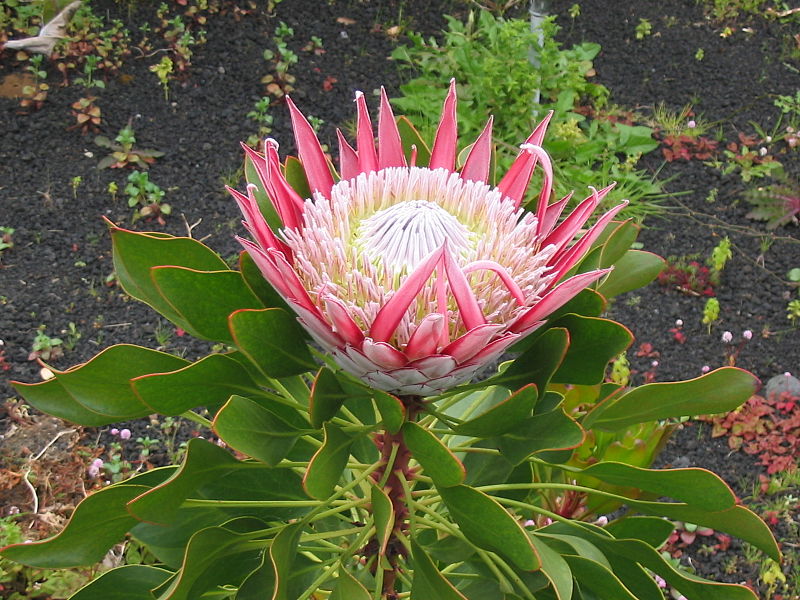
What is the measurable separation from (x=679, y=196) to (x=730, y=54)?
1363 mm

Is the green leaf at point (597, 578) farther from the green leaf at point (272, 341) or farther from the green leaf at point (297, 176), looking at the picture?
the green leaf at point (297, 176)

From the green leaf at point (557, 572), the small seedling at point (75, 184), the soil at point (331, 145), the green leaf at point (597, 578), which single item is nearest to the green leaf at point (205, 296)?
the green leaf at point (557, 572)

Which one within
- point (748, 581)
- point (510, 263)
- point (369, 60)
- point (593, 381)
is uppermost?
point (510, 263)

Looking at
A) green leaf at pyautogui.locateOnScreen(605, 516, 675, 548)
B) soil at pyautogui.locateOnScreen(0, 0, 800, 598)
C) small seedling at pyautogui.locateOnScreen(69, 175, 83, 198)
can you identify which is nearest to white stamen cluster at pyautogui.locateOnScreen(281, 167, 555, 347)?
green leaf at pyautogui.locateOnScreen(605, 516, 675, 548)

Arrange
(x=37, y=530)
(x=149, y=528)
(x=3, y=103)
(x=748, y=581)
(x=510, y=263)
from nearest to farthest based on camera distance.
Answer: (x=510, y=263), (x=149, y=528), (x=37, y=530), (x=748, y=581), (x=3, y=103)

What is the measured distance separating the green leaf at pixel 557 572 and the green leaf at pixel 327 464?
0.91ft

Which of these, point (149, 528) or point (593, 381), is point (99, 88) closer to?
point (149, 528)

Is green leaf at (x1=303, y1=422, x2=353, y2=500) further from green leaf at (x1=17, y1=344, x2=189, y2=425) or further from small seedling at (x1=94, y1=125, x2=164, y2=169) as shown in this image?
small seedling at (x1=94, y1=125, x2=164, y2=169)

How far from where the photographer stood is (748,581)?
2469mm

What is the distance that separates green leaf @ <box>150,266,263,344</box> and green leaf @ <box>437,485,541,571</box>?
0.35 metres

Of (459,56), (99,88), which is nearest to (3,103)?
(99,88)

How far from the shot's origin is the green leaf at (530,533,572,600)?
1.09 m

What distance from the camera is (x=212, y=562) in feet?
3.95

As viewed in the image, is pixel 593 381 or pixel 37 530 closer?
Result: pixel 593 381
